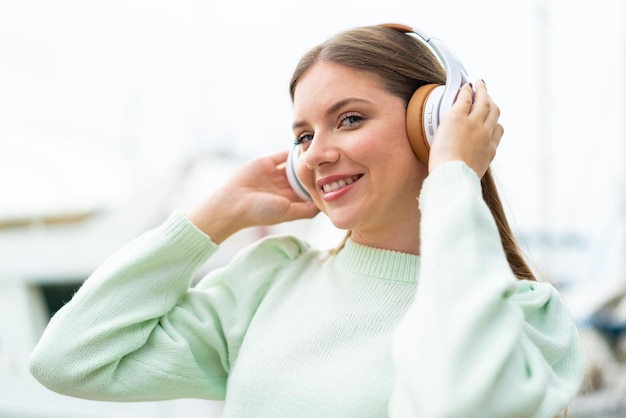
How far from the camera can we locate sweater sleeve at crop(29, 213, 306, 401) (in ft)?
4.59

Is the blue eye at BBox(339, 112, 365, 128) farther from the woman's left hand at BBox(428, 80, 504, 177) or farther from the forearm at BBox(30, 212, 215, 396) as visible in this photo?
the forearm at BBox(30, 212, 215, 396)

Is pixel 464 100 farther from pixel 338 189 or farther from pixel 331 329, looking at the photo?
pixel 331 329

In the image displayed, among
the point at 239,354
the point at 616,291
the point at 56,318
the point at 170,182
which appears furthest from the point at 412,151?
the point at 616,291

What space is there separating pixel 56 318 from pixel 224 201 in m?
0.44

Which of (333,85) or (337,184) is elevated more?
(333,85)

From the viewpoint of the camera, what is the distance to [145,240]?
149 cm

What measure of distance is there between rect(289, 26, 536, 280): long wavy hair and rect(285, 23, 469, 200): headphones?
5cm

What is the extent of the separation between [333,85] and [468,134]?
0.31 m

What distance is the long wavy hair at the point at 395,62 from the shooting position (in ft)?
4.39

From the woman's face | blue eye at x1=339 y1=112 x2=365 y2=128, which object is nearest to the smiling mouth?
the woman's face

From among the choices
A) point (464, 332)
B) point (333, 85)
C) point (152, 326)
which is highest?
point (333, 85)

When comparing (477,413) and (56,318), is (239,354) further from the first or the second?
(477,413)

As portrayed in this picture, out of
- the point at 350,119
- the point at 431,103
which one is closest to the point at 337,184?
the point at 350,119

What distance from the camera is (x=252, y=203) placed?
5.26ft
